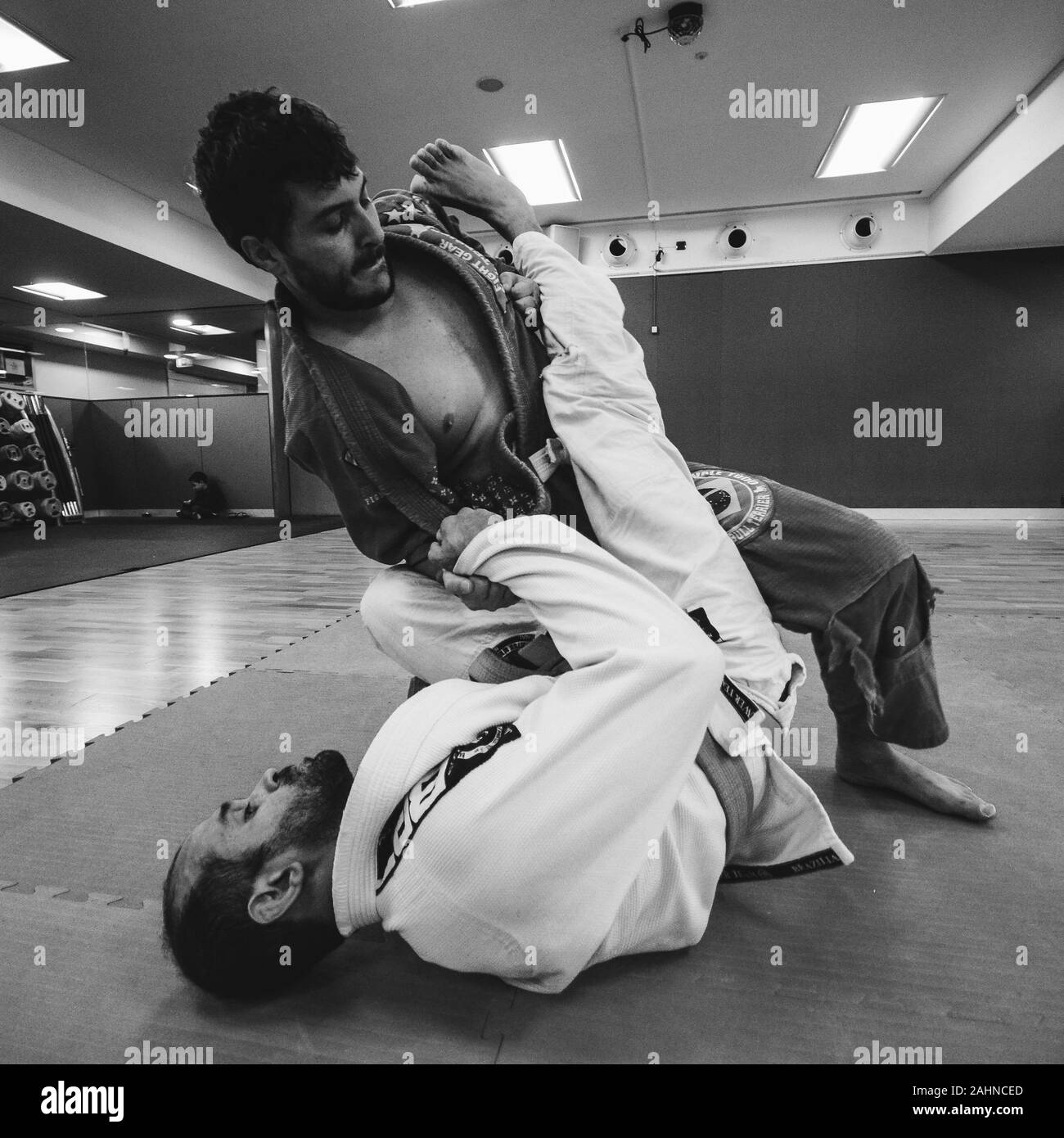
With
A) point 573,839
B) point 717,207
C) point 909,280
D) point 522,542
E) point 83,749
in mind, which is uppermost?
point 717,207

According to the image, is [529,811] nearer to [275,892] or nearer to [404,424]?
[275,892]

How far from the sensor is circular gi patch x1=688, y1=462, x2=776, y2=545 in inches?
50.2

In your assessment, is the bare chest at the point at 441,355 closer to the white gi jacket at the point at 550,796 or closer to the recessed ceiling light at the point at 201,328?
the white gi jacket at the point at 550,796

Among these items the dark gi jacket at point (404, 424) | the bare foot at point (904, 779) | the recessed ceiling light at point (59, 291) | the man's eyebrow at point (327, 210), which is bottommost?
the bare foot at point (904, 779)

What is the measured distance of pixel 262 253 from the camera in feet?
3.81

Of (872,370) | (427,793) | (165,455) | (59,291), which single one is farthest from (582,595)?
(165,455)

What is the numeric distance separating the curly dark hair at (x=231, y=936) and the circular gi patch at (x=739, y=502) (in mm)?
880

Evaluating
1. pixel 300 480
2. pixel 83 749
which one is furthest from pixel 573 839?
pixel 300 480

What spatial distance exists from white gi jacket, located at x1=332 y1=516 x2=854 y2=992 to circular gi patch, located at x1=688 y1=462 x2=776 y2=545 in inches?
18.9

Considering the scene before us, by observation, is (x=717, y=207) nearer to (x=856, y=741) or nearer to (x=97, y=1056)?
(x=856, y=741)

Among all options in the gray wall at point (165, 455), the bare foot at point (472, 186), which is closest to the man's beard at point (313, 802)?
the bare foot at point (472, 186)

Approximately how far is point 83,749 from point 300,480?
688 cm

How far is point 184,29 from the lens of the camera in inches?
141

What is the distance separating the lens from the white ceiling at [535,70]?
140 inches
